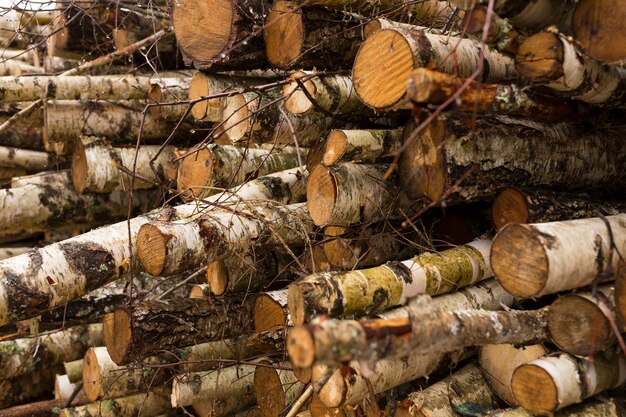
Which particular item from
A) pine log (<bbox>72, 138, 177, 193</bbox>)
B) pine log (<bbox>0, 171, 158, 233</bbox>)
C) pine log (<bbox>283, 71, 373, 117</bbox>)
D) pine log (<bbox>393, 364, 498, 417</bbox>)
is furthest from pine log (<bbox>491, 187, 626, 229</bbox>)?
pine log (<bbox>0, 171, 158, 233</bbox>)

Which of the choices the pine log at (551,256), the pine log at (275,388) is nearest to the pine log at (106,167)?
the pine log at (275,388)

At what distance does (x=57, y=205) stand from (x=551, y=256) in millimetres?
3552

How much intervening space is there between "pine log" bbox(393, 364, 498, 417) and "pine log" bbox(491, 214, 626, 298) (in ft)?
2.34

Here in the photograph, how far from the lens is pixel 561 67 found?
2.49m

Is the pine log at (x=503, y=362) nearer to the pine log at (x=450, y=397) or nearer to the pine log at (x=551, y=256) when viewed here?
the pine log at (x=450, y=397)

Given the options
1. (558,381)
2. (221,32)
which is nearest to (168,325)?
(221,32)

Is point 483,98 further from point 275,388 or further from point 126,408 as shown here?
point 126,408

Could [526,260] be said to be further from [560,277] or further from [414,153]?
[414,153]

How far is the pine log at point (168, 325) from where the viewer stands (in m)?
3.40

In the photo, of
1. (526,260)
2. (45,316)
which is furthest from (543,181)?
(45,316)

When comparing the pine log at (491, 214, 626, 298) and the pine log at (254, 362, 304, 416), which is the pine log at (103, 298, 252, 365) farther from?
the pine log at (491, 214, 626, 298)

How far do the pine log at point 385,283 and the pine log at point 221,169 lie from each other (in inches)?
45.5

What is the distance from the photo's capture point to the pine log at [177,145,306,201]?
160 inches

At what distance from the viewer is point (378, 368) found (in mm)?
2943
